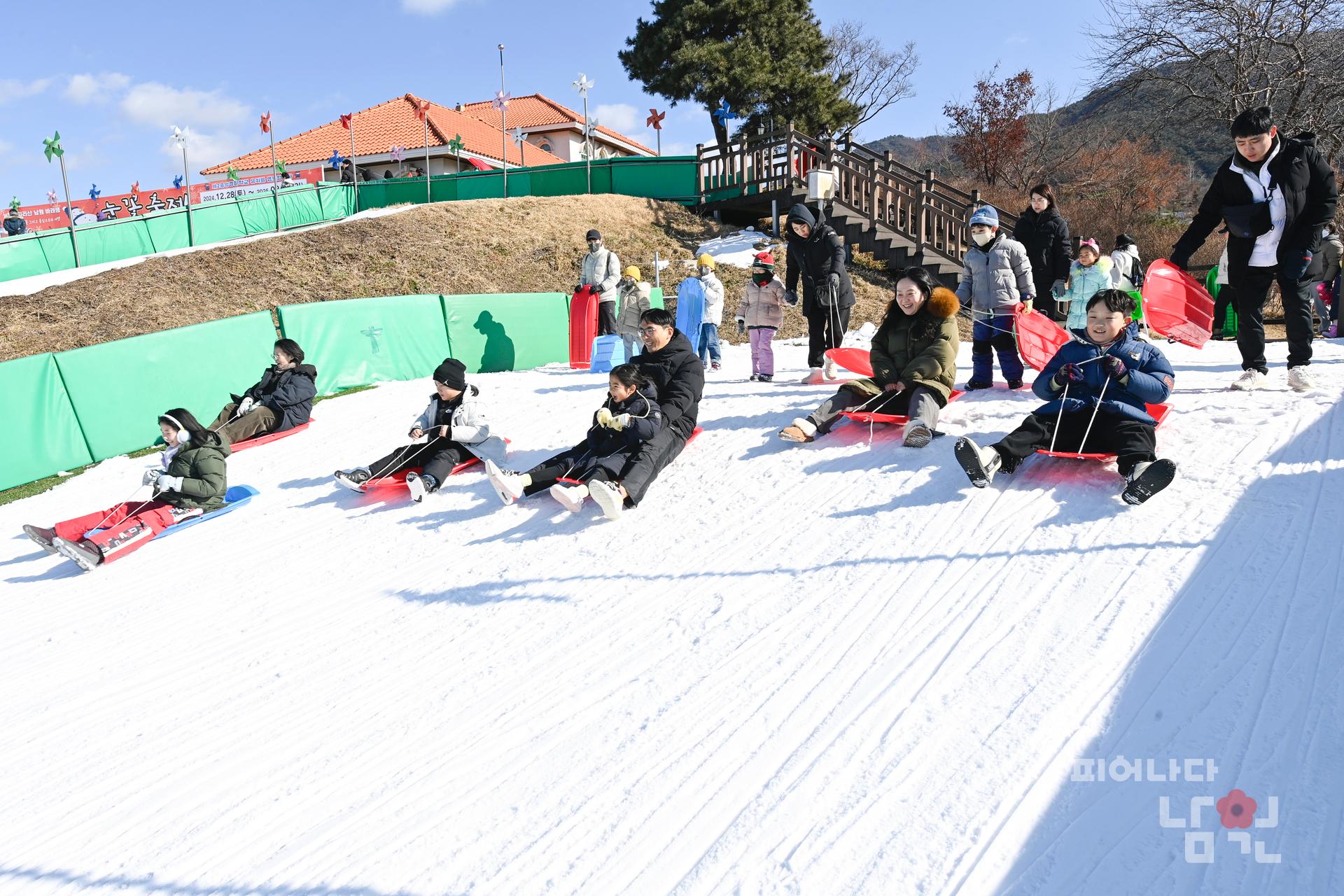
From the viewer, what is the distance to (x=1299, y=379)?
18.3 ft

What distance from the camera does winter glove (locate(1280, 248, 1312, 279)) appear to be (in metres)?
5.30

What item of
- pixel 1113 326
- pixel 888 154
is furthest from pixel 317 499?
pixel 888 154

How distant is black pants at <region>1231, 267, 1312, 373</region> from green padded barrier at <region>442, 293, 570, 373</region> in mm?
8110

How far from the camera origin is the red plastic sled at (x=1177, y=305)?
6227mm

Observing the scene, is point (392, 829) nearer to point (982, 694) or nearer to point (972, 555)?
point (982, 694)

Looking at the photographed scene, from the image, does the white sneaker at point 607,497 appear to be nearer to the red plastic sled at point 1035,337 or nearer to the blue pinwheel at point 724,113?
the red plastic sled at point 1035,337

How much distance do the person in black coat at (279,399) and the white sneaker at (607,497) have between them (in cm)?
459

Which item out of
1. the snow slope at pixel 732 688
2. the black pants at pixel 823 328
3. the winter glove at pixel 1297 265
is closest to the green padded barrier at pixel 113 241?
the snow slope at pixel 732 688

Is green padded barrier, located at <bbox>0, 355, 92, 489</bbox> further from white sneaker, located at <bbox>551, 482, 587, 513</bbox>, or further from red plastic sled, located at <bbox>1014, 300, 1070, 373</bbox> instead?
red plastic sled, located at <bbox>1014, 300, 1070, 373</bbox>

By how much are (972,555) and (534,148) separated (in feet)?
126

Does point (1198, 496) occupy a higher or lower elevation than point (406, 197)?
lower

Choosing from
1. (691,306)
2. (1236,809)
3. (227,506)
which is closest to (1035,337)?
(691,306)

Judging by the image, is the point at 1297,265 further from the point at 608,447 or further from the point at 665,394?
the point at 608,447

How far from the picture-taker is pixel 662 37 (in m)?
24.0
